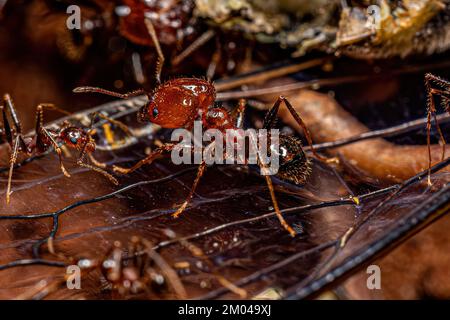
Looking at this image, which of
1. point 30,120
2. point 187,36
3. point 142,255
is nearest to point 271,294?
point 142,255

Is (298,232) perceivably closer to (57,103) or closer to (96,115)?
(96,115)

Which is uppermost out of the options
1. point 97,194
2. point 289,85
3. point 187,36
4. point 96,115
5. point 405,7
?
point 187,36

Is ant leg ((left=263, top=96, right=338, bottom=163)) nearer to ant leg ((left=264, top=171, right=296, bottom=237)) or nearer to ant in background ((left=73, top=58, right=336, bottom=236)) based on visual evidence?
ant in background ((left=73, top=58, right=336, bottom=236))

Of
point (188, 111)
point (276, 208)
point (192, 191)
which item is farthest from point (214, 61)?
point (276, 208)

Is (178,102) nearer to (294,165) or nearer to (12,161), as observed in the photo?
(294,165)

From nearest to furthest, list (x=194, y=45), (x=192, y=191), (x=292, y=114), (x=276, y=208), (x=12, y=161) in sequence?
(x=276, y=208)
(x=192, y=191)
(x=12, y=161)
(x=292, y=114)
(x=194, y=45)

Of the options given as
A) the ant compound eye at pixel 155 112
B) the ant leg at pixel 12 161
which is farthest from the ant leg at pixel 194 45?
the ant leg at pixel 12 161

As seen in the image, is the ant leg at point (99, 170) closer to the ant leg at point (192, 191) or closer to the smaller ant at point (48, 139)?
the smaller ant at point (48, 139)
